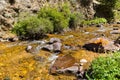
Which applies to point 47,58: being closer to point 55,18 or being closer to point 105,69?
point 105,69

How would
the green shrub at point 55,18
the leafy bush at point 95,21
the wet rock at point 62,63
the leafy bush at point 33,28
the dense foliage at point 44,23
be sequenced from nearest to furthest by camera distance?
the wet rock at point 62,63 → the leafy bush at point 33,28 → the dense foliage at point 44,23 → the green shrub at point 55,18 → the leafy bush at point 95,21

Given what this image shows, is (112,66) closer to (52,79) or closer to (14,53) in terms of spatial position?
(52,79)

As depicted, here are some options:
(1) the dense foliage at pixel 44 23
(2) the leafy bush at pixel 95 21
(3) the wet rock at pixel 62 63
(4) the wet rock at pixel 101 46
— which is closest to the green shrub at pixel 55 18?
(1) the dense foliage at pixel 44 23

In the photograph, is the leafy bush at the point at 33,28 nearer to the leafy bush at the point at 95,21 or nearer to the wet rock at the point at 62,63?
the wet rock at the point at 62,63

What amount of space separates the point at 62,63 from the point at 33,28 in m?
6.54

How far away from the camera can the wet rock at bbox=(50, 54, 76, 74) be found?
44.6 feet

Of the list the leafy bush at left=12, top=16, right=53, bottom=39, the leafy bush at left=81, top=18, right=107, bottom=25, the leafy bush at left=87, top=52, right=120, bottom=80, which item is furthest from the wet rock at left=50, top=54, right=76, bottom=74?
the leafy bush at left=81, top=18, right=107, bottom=25

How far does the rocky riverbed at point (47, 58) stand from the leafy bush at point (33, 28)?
1341mm

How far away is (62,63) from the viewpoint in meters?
14.1

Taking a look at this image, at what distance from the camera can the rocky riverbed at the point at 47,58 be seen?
1317 cm

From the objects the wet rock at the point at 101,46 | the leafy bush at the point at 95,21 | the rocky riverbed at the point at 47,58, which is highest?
the wet rock at the point at 101,46

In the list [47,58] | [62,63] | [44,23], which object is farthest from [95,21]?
[62,63]

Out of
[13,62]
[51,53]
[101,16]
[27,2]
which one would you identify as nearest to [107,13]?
[101,16]

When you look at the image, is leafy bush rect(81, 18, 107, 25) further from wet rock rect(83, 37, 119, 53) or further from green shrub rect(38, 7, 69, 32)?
wet rock rect(83, 37, 119, 53)
